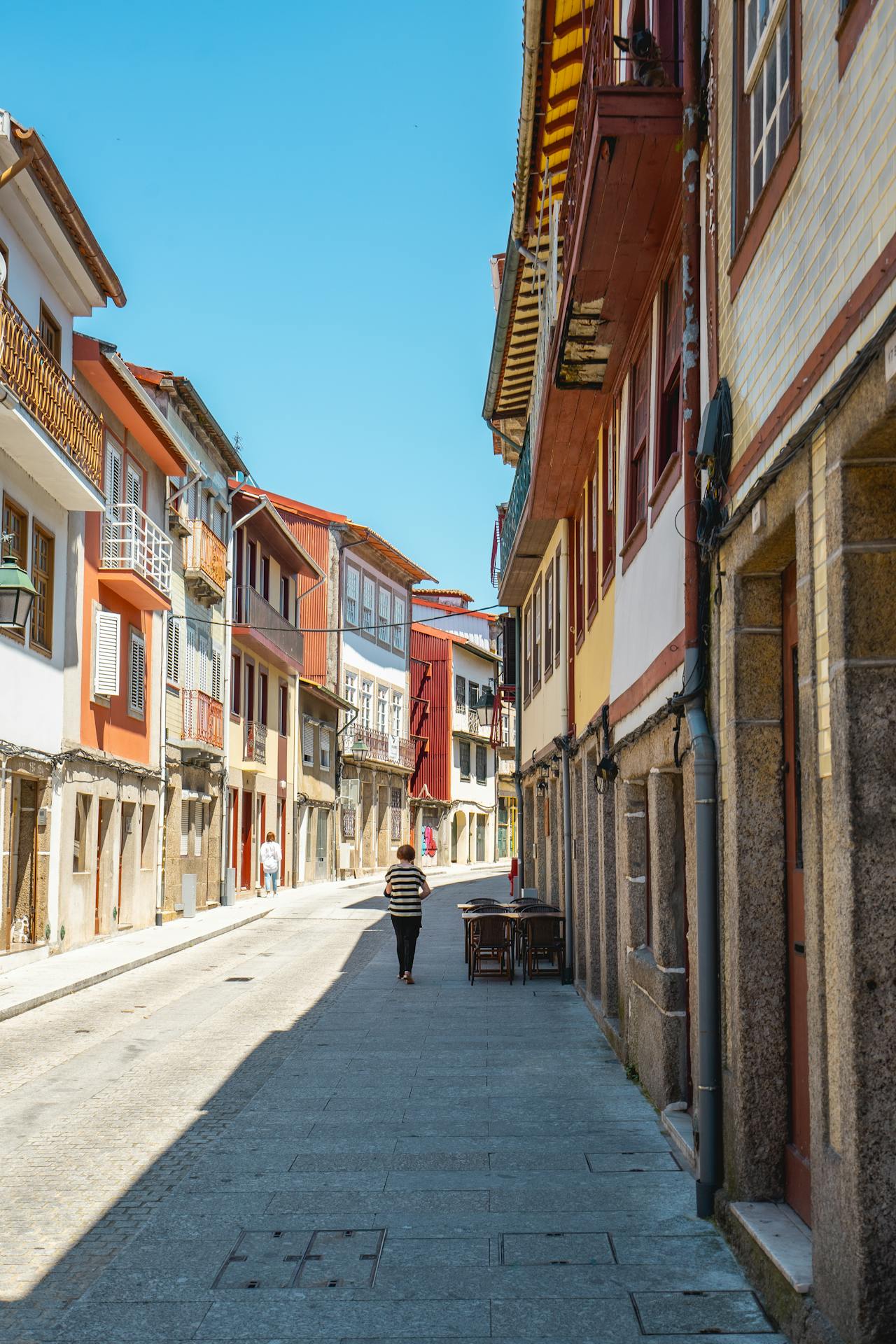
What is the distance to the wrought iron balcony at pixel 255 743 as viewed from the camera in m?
34.0

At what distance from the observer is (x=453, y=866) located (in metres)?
55.6

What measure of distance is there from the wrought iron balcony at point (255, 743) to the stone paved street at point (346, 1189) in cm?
2044

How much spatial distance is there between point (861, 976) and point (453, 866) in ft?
170

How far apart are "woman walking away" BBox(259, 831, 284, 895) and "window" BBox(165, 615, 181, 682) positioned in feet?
22.4

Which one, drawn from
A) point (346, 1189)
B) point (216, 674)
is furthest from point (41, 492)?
point (346, 1189)

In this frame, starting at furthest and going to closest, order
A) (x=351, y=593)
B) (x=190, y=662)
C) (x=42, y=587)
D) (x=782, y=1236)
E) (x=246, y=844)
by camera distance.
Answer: (x=351, y=593) → (x=246, y=844) → (x=190, y=662) → (x=42, y=587) → (x=782, y=1236)

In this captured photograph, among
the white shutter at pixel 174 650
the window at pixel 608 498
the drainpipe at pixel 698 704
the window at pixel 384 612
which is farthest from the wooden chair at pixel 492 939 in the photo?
the window at pixel 384 612

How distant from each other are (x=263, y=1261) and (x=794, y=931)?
2630 mm

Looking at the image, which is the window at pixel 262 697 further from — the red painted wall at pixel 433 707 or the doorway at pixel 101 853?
the red painted wall at pixel 433 707

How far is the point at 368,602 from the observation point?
4831 cm

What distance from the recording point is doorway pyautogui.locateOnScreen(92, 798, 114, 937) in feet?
72.5

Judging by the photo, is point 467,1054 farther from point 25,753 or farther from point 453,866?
point 453,866

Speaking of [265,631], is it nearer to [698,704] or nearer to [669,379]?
[669,379]

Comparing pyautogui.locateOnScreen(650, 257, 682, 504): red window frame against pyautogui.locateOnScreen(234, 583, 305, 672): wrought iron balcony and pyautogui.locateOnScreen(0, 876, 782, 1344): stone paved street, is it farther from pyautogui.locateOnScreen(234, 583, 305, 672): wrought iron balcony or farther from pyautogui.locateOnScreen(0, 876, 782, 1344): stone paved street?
pyautogui.locateOnScreen(234, 583, 305, 672): wrought iron balcony
